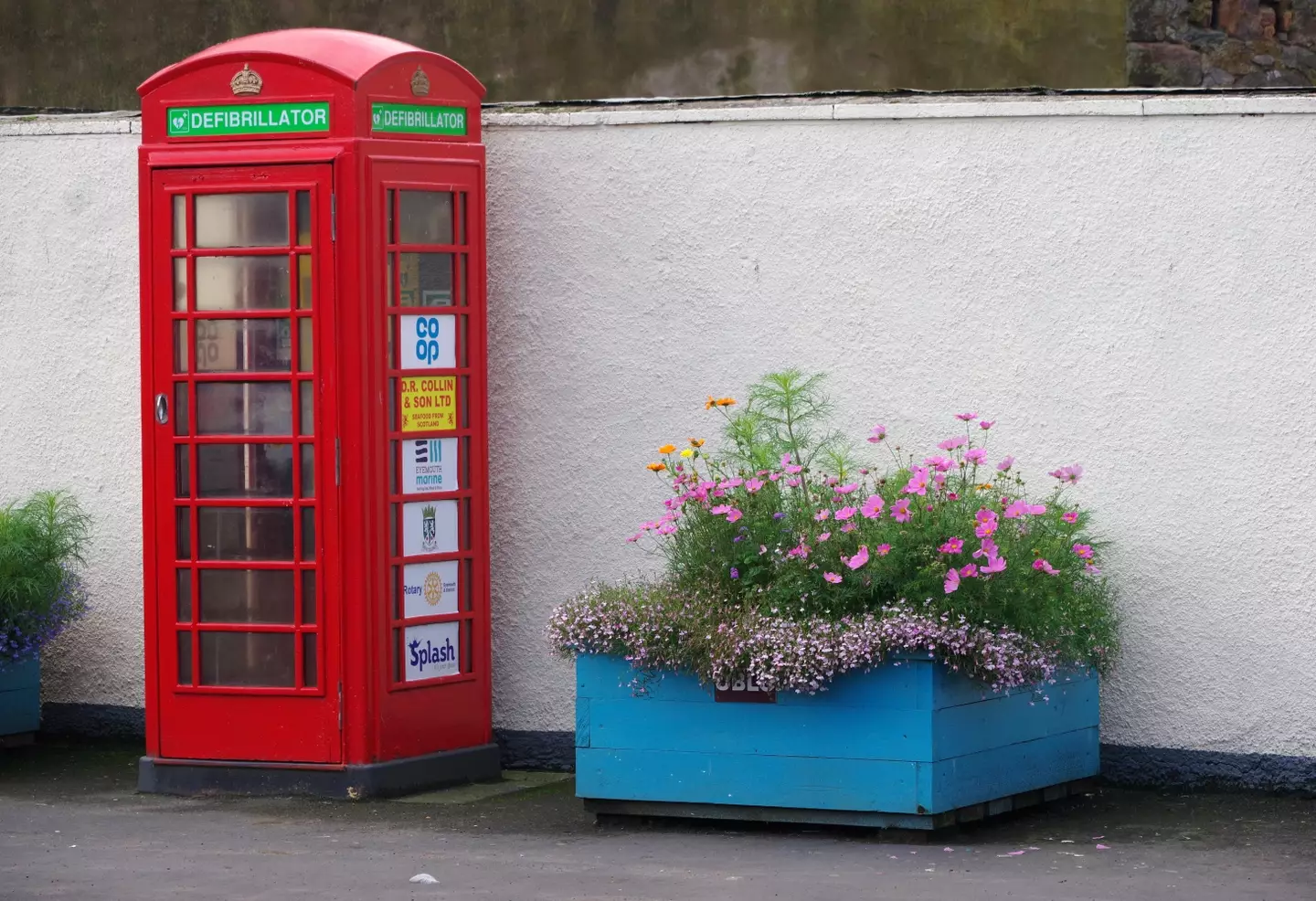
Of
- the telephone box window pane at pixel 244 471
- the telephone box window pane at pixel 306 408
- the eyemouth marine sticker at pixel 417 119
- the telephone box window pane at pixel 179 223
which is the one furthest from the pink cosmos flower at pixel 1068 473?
the telephone box window pane at pixel 179 223

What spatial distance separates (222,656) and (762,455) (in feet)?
7.15

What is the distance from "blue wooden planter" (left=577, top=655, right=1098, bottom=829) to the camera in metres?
7.07

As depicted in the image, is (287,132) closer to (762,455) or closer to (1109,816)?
(762,455)

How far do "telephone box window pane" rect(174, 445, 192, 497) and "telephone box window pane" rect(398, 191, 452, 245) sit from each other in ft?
3.73

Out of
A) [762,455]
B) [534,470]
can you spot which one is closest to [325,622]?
[534,470]

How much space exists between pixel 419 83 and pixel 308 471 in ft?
4.86

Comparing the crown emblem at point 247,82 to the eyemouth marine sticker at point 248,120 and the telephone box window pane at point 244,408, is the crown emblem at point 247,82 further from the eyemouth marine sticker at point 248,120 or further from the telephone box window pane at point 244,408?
the telephone box window pane at point 244,408

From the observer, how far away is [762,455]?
7.79m

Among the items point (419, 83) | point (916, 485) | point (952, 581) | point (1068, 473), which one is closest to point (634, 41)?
point (419, 83)

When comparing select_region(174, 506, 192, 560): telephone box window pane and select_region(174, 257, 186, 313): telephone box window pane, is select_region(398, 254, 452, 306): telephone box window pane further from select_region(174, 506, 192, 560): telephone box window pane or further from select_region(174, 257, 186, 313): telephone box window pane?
select_region(174, 506, 192, 560): telephone box window pane

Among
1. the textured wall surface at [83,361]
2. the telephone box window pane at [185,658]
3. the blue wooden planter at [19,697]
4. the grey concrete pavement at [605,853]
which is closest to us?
the grey concrete pavement at [605,853]

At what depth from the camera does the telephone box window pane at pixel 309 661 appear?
26.6 feet

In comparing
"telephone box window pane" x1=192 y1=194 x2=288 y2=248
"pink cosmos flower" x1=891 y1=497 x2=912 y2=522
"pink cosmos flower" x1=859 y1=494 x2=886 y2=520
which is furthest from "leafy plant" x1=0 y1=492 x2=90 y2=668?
"pink cosmos flower" x1=891 y1=497 x2=912 y2=522

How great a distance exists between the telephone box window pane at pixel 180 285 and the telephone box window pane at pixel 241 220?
0.35ft
